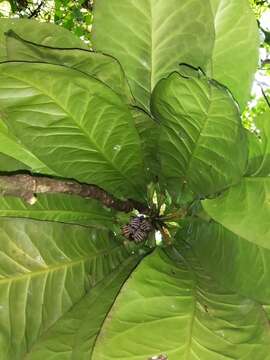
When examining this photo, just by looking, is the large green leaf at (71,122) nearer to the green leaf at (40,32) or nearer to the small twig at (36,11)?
the green leaf at (40,32)

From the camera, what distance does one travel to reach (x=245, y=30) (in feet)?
2.62

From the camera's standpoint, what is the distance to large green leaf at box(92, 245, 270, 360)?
0.61 meters

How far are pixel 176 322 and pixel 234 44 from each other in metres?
0.43

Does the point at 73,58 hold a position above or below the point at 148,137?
above

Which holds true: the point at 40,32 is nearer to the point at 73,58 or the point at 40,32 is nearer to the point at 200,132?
the point at 73,58

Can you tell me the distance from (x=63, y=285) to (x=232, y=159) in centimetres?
30

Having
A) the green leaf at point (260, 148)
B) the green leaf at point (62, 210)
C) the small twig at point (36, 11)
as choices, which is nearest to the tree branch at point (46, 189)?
the green leaf at point (62, 210)

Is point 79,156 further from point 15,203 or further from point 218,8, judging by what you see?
point 218,8

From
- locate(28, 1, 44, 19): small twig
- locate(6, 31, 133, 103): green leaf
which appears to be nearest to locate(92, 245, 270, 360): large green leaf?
locate(6, 31, 133, 103): green leaf

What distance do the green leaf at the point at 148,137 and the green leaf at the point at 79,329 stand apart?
0.19 m

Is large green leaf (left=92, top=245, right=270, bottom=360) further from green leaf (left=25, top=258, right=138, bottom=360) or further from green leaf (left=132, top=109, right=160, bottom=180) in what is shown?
green leaf (left=132, top=109, right=160, bottom=180)

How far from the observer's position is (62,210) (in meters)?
0.79

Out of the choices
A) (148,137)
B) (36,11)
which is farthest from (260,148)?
(36,11)

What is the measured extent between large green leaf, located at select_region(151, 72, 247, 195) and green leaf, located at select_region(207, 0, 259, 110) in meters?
0.15
